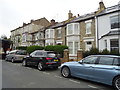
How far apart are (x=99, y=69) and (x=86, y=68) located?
785 mm

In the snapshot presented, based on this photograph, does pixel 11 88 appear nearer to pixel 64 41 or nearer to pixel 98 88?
pixel 98 88

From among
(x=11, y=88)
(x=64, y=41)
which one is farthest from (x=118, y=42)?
(x=11, y=88)

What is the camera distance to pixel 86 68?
21.1 ft

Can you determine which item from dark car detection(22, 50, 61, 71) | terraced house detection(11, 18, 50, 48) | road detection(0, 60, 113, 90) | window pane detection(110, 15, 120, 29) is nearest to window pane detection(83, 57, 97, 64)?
road detection(0, 60, 113, 90)

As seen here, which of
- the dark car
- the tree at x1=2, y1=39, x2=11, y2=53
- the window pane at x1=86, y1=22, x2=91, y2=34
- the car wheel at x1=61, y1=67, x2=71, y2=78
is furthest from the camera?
the tree at x1=2, y1=39, x2=11, y2=53

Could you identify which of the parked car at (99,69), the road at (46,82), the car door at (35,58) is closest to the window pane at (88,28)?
the car door at (35,58)

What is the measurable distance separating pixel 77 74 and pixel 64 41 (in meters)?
15.2

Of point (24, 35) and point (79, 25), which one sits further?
point (24, 35)

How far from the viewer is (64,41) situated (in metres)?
21.9

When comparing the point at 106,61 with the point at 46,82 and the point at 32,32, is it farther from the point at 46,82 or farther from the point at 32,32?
the point at 32,32

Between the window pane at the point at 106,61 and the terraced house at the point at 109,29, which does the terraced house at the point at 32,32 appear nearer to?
the terraced house at the point at 109,29

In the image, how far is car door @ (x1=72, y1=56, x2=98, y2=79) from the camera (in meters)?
6.28

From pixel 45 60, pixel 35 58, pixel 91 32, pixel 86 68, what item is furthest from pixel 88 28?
pixel 86 68

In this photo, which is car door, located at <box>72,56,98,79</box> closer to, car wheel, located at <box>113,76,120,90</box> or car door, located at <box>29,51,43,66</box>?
car wheel, located at <box>113,76,120,90</box>
